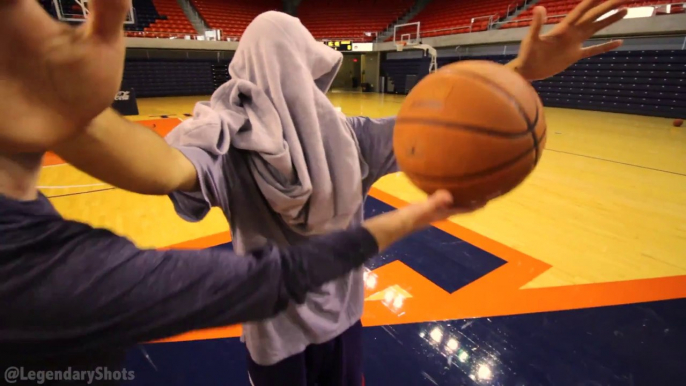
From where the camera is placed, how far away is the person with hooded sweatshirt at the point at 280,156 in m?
0.62

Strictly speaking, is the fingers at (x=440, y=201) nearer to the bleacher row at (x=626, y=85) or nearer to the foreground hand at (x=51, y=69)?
the foreground hand at (x=51, y=69)

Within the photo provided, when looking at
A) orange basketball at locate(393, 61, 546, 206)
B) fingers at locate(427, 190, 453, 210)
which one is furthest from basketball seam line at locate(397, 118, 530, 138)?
fingers at locate(427, 190, 453, 210)

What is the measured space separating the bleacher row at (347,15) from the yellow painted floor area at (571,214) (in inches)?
288

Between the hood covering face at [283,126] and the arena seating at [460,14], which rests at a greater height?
the arena seating at [460,14]

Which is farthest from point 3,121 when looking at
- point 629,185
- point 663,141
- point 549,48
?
point 663,141

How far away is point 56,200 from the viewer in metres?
3.17

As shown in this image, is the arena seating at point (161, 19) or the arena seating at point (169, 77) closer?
the arena seating at point (169, 77)

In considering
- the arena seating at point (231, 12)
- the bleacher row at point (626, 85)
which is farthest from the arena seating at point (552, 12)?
the arena seating at point (231, 12)

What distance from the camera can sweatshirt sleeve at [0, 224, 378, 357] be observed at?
41cm

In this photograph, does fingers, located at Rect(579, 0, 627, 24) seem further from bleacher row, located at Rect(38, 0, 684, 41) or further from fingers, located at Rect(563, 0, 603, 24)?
bleacher row, located at Rect(38, 0, 684, 41)

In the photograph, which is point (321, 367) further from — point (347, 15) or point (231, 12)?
point (347, 15)

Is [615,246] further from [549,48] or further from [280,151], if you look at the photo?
[280,151]

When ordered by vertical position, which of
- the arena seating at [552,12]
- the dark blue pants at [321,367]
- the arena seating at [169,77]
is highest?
the arena seating at [552,12]

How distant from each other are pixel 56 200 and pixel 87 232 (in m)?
3.44
